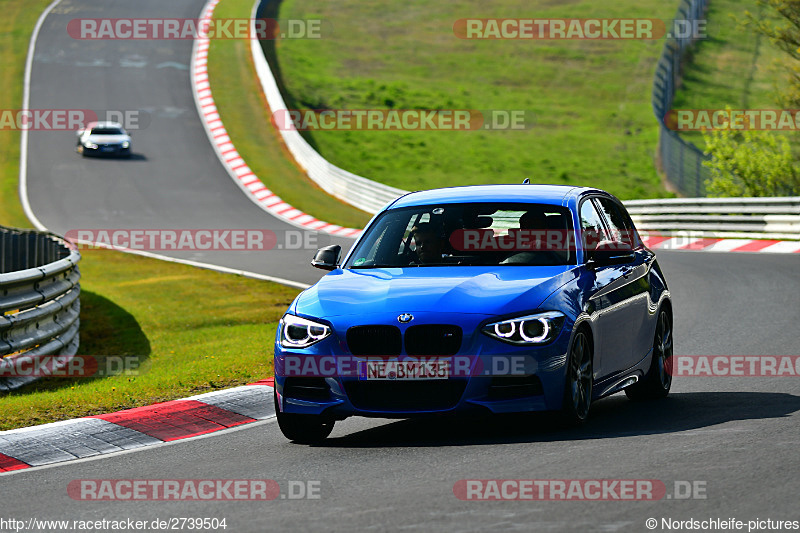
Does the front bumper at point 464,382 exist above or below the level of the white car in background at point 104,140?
above

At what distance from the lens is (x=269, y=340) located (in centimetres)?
1365

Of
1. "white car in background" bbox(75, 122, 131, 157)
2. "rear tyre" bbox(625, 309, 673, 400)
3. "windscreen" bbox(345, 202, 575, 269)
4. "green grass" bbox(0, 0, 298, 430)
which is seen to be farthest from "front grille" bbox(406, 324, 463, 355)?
"white car in background" bbox(75, 122, 131, 157)

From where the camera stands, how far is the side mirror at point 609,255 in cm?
849

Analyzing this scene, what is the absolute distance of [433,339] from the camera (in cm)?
760

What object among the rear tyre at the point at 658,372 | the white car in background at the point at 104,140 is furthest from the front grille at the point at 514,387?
the white car in background at the point at 104,140

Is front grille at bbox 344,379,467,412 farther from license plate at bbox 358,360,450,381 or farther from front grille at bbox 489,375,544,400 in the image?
front grille at bbox 489,375,544,400

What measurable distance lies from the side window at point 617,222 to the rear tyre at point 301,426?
295 centimetres

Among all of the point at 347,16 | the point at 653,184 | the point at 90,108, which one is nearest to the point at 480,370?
the point at 653,184

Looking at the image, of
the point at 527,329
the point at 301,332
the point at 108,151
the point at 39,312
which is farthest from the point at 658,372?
the point at 108,151

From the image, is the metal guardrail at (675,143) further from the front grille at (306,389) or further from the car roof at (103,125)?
the front grille at (306,389)

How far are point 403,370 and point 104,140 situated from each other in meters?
36.2

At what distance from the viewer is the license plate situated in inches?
297

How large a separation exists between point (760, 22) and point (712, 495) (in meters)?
27.1

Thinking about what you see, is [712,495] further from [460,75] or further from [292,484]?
[460,75]
